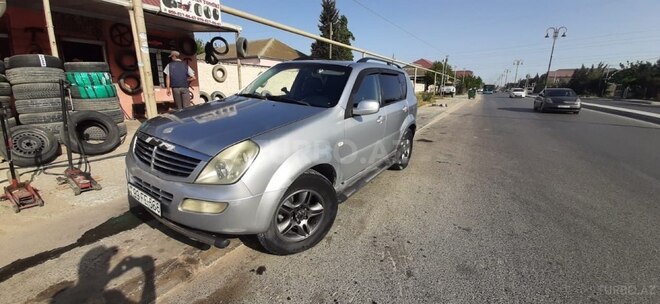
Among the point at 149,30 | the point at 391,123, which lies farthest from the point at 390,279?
the point at 149,30

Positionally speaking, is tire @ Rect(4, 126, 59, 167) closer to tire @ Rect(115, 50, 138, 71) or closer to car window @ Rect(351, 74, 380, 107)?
car window @ Rect(351, 74, 380, 107)

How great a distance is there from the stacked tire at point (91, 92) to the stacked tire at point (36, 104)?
0.46m

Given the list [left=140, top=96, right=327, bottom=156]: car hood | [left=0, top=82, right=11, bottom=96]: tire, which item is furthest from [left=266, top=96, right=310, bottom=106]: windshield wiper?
[left=0, top=82, right=11, bottom=96]: tire

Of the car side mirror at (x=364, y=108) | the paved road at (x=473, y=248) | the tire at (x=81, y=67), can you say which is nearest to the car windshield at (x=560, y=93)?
the paved road at (x=473, y=248)

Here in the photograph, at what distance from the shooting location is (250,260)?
2.69 m

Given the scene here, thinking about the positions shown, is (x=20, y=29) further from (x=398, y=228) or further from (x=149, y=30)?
(x=398, y=228)

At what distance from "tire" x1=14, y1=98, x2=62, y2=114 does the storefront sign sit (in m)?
2.84

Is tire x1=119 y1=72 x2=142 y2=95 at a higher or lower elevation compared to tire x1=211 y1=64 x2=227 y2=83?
lower

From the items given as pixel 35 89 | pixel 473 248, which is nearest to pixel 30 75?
pixel 35 89

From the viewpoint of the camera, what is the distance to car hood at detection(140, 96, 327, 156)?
2.37 metres

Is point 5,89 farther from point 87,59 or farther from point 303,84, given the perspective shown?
point 303,84

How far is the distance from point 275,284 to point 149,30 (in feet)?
33.0

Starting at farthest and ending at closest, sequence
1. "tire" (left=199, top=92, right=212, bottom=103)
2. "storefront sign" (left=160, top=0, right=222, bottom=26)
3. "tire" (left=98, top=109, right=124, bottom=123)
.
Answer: "tire" (left=199, top=92, right=212, bottom=103), "storefront sign" (left=160, top=0, right=222, bottom=26), "tire" (left=98, top=109, right=124, bottom=123)

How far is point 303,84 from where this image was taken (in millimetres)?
3738
